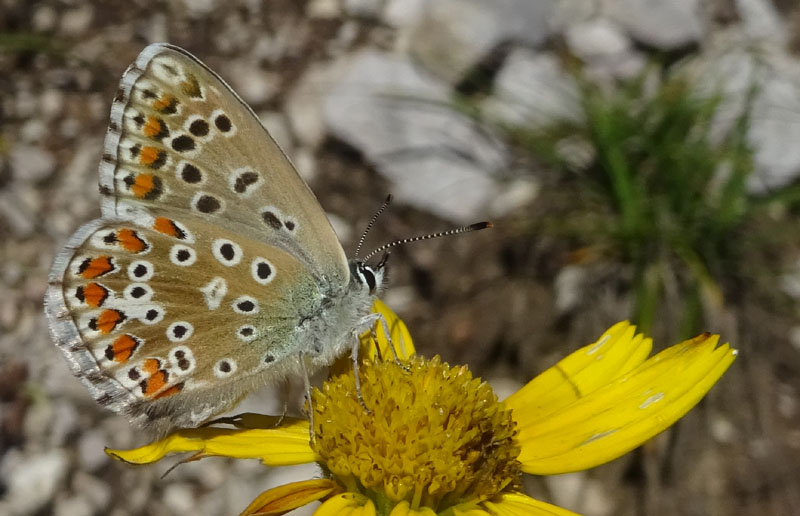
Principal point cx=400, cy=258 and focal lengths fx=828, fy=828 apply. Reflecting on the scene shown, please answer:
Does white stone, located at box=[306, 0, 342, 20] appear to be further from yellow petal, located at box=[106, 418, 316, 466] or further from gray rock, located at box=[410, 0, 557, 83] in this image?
yellow petal, located at box=[106, 418, 316, 466]

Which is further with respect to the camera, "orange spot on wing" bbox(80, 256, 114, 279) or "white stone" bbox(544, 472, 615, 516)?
"white stone" bbox(544, 472, 615, 516)

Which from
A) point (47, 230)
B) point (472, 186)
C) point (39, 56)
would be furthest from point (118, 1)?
point (472, 186)

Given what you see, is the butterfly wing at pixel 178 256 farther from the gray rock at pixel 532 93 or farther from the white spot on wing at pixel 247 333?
the gray rock at pixel 532 93

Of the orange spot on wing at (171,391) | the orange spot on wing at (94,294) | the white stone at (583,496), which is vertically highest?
the orange spot on wing at (94,294)

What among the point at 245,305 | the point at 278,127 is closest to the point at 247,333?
the point at 245,305

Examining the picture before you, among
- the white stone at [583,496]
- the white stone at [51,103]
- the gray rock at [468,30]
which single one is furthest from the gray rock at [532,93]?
the white stone at [51,103]

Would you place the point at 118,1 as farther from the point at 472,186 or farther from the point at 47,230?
the point at 472,186

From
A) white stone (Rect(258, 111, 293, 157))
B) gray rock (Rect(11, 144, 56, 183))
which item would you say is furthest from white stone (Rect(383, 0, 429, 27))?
gray rock (Rect(11, 144, 56, 183))
